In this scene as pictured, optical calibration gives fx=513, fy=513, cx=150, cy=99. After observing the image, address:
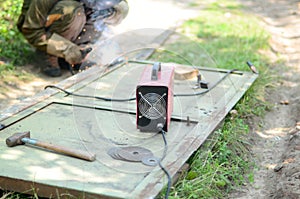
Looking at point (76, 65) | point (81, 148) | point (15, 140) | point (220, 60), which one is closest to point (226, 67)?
point (220, 60)

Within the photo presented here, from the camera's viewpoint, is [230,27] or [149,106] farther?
[230,27]

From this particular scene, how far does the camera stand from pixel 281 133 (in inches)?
183

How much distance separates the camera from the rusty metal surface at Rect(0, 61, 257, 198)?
3027 mm

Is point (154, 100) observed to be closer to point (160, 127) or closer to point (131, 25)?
point (160, 127)

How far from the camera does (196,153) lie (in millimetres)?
3650

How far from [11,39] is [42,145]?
3154 mm

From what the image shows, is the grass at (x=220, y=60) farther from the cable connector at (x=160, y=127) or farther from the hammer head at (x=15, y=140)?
the hammer head at (x=15, y=140)

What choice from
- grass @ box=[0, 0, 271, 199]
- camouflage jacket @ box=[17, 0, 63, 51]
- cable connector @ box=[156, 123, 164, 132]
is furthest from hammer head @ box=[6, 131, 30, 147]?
camouflage jacket @ box=[17, 0, 63, 51]

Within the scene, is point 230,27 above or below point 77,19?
below

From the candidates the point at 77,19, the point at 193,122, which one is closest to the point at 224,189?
the point at 193,122

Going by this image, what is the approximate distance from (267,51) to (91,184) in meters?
4.43

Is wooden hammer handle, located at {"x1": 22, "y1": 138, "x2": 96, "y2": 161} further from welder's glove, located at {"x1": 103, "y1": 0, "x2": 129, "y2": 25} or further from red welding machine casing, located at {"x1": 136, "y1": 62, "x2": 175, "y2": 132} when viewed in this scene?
welder's glove, located at {"x1": 103, "y1": 0, "x2": 129, "y2": 25}

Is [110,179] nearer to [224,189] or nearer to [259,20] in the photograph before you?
[224,189]

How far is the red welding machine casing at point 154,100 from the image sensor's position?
3.61m
